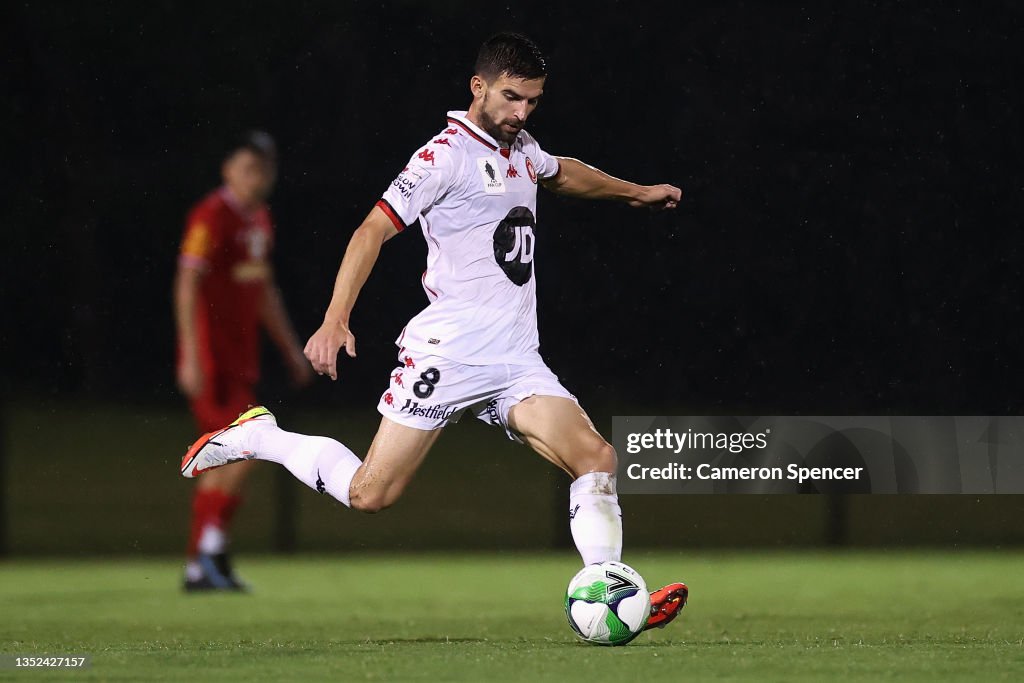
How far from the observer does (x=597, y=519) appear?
516 cm

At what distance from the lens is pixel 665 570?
359 inches

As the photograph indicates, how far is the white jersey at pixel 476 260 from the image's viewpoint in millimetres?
5414

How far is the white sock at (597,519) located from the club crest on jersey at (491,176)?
3.45 feet

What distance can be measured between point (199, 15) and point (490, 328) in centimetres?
633

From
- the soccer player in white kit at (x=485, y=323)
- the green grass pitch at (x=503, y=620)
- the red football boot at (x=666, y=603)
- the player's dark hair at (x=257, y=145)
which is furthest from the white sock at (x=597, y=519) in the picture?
the player's dark hair at (x=257, y=145)

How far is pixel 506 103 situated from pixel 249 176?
491 centimetres

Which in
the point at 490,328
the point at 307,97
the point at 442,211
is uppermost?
the point at 307,97

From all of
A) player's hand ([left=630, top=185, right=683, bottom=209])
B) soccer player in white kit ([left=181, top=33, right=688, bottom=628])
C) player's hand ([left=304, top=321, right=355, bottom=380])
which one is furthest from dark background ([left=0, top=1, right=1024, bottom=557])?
player's hand ([left=304, top=321, right=355, bottom=380])

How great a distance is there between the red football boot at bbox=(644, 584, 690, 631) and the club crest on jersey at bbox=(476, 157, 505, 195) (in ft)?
4.90

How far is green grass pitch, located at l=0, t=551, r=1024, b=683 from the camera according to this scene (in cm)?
464

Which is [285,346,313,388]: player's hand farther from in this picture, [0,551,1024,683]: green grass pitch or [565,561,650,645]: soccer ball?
[565,561,650,645]: soccer ball

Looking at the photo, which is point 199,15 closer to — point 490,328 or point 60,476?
point 60,476

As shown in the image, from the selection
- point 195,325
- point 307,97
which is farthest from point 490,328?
point 307,97
